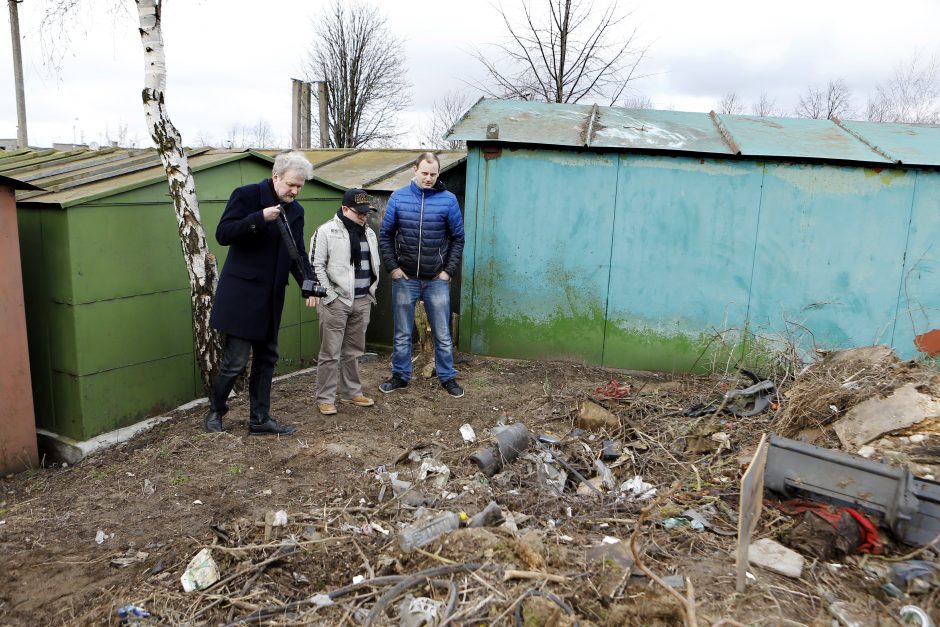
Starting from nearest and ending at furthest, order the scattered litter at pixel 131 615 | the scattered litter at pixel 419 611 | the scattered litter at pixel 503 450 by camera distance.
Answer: the scattered litter at pixel 419 611 < the scattered litter at pixel 131 615 < the scattered litter at pixel 503 450

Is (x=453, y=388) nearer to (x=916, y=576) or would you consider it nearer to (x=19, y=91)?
(x=916, y=576)

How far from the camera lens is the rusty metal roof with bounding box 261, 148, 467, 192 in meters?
7.75

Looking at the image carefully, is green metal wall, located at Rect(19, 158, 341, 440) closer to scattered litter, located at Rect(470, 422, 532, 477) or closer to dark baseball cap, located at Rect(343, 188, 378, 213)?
dark baseball cap, located at Rect(343, 188, 378, 213)

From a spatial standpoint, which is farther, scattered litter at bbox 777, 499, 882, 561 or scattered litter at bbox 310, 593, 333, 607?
scattered litter at bbox 777, 499, 882, 561

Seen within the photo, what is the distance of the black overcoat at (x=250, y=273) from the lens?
15.0 feet

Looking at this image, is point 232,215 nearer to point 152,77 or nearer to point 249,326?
point 249,326

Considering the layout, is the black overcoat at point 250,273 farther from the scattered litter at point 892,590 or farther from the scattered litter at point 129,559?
the scattered litter at point 892,590

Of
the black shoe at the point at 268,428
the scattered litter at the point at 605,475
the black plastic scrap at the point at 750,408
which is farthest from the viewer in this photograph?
the black plastic scrap at the point at 750,408

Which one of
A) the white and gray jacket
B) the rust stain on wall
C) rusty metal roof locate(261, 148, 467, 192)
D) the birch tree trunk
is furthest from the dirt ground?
rusty metal roof locate(261, 148, 467, 192)

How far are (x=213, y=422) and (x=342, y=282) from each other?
1390 millimetres

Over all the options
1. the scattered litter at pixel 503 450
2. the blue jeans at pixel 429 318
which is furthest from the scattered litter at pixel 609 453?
the blue jeans at pixel 429 318

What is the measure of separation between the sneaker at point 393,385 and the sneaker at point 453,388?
37 centimetres

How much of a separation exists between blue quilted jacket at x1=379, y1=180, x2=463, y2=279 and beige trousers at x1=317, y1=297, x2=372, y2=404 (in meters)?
0.52

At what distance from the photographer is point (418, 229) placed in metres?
5.70
